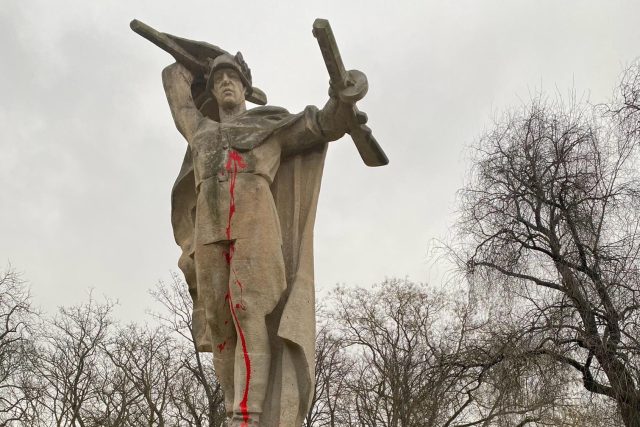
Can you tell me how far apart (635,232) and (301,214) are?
9823 millimetres

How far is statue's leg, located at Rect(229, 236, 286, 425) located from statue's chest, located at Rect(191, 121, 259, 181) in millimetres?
523

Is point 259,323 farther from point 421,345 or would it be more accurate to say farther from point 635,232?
point 421,345

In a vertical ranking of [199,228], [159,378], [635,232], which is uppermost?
[159,378]

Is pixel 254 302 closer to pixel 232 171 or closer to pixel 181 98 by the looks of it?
pixel 232 171

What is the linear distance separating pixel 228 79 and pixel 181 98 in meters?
0.44

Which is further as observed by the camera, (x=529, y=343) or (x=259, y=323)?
(x=529, y=343)

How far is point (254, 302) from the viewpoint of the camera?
463 centimetres

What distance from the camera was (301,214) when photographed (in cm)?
514

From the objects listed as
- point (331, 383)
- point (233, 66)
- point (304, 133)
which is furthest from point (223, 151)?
point (331, 383)

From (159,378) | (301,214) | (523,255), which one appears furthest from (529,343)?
(159,378)

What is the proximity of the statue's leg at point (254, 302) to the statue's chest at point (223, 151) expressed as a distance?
20.6 inches

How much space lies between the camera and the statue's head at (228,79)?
5.33 meters

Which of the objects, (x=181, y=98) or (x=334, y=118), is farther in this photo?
(x=181, y=98)

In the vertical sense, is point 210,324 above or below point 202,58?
below
